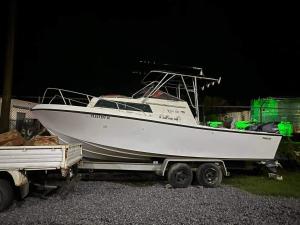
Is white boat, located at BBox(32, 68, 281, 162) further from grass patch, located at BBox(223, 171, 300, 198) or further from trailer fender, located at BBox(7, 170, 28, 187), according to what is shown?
trailer fender, located at BBox(7, 170, 28, 187)

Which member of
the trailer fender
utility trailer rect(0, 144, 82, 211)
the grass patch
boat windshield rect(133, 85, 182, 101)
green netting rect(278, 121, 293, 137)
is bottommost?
the grass patch

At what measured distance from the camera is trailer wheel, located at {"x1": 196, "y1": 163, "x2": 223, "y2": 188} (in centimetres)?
852

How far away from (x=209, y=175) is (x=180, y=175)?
83cm

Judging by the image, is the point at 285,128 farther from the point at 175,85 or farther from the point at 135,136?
the point at 135,136

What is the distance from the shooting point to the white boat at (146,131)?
26.1ft

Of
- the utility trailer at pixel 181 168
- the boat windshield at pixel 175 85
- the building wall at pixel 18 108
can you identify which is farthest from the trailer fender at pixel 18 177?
the building wall at pixel 18 108

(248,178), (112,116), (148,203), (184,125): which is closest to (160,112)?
(184,125)

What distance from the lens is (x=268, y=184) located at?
8.90m

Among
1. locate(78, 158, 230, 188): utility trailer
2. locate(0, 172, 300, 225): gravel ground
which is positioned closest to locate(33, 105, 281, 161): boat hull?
locate(78, 158, 230, 188): utility trailer

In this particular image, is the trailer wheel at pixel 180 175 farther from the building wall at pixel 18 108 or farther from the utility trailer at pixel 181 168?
the building wall at pixel 18 108

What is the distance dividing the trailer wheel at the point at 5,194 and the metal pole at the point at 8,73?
6.43m

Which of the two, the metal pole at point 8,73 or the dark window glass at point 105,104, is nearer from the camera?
the dark window glass at point 105,104

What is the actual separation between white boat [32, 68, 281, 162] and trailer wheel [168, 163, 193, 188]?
1.03 feet

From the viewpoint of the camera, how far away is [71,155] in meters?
6.30
